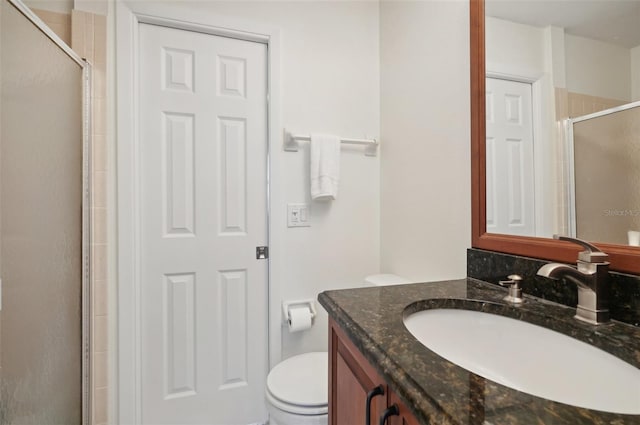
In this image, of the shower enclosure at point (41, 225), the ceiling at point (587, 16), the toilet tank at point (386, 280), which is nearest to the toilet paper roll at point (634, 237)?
the ceiling at point (587, 16)

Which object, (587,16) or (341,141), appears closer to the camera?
(587,16)

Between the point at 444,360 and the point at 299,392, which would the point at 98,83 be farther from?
the point at 444,360

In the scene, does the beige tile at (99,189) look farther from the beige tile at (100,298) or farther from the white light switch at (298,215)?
the white light switch at (298,215)

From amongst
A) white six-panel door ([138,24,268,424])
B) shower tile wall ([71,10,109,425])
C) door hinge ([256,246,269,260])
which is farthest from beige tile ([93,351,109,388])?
door hinge ([256,246,269,260])

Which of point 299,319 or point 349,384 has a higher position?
point 349,384

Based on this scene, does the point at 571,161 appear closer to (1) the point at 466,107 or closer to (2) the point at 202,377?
(1) the point at 466,107

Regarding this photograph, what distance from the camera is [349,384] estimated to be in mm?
727

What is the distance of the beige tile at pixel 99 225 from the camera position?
53.4 inches

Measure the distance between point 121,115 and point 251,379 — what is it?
55.6 inches

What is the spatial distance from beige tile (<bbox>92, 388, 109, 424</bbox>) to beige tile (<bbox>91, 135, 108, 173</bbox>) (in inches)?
38.0

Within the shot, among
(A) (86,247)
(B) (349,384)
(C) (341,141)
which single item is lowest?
(B) (349,384)

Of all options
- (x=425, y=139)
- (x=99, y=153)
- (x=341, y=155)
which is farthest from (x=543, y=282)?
(x=99, y=153)

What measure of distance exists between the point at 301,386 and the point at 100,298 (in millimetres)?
945

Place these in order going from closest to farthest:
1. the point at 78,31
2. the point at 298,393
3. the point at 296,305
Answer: the point at 298,393
the point at 78,31
the point at 296,305
